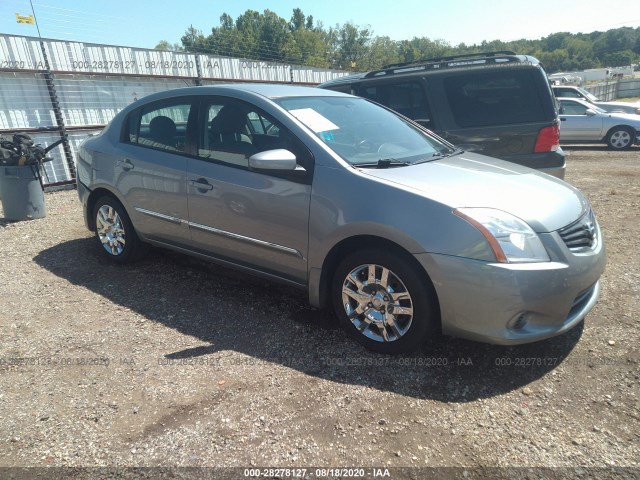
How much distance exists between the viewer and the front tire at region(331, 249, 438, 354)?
2.80 metres

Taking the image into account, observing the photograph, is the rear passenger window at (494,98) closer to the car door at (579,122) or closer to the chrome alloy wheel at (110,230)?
the chrome alloy wheel at (110,230)

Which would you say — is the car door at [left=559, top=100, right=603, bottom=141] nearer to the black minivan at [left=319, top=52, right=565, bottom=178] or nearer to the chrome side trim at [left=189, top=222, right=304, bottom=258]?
the black minivan at [left=319, top=52, right=565, bottom=178]

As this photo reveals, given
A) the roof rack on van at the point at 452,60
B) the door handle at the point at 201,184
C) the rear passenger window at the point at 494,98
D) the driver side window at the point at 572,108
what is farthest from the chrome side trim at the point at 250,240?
the driver side window at the point at 572,108

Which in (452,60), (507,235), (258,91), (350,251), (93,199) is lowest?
(93,199)

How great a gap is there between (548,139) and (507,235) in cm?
319

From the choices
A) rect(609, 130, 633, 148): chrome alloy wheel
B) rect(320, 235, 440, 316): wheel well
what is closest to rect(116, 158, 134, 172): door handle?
rect(320, 235, 440, 316): wheel well

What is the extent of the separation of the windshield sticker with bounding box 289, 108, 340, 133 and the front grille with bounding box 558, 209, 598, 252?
177 centimetres

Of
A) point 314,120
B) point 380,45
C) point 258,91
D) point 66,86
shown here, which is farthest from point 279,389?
point 380,45

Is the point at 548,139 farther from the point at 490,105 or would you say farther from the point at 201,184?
the point at 201,184

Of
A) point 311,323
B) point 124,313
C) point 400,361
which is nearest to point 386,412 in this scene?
point 400,361

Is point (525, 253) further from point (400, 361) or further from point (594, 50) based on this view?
point (594, 50)

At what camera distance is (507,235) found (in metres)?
2.61

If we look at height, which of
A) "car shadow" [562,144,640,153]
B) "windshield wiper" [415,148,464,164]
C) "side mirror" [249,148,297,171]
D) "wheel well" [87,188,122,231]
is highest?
"side mirror" [249,148,297,171]

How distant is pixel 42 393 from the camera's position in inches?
107
